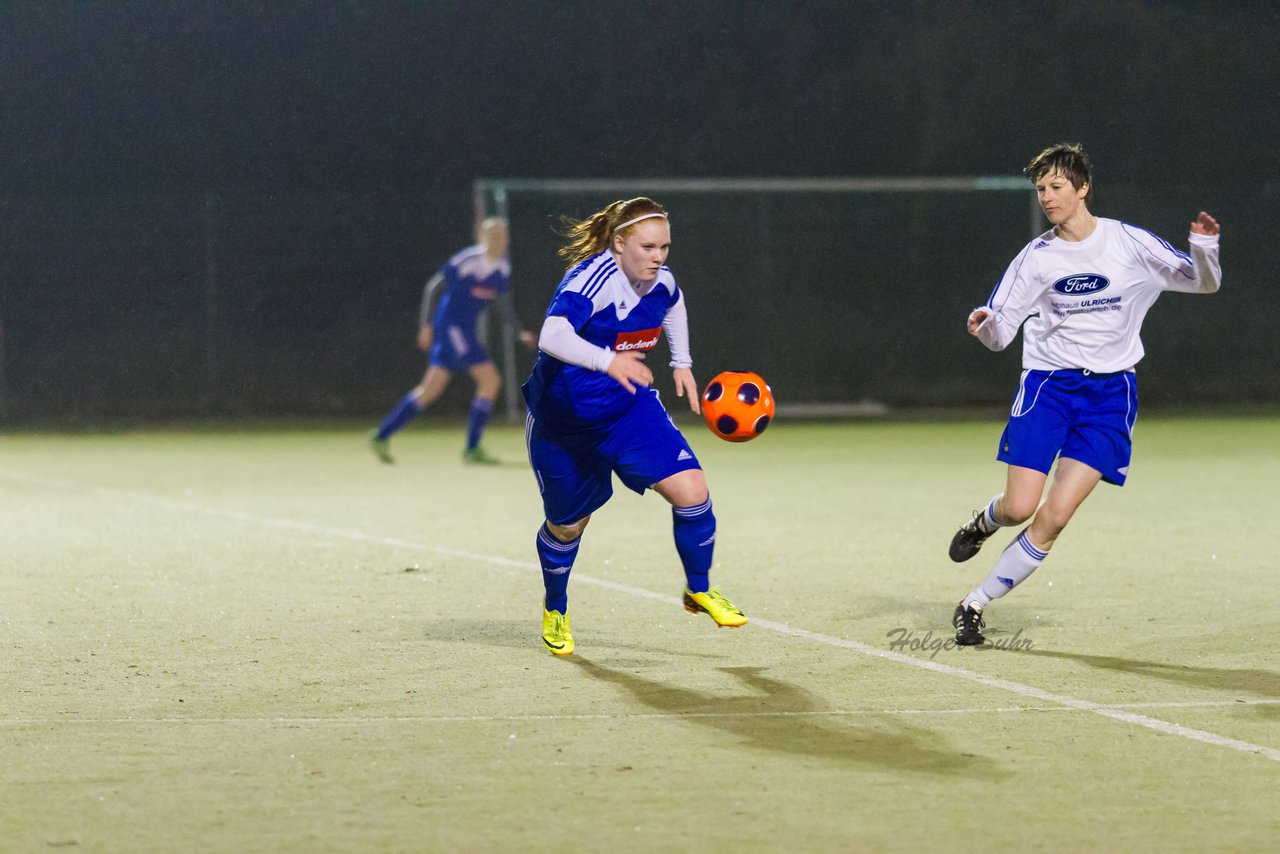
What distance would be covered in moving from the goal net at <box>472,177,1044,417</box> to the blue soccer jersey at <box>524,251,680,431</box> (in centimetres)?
1464

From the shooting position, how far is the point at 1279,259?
22.1 metres

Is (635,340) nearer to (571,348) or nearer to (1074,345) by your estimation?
(571,348)

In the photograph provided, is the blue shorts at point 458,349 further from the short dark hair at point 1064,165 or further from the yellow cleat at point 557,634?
the short dark hair at point 1064,165

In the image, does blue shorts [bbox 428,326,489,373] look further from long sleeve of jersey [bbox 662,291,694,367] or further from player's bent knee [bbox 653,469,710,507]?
player's bent knee [bbox 653,469,710,507]

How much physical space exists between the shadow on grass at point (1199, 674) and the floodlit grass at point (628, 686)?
0.02m

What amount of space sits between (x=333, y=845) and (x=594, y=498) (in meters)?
2.73

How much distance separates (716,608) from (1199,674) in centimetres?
179

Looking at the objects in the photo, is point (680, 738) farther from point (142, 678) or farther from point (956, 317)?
point (956, 317)

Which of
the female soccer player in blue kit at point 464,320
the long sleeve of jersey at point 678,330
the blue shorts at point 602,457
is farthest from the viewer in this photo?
the female soccer player in blue kit at point 464,320

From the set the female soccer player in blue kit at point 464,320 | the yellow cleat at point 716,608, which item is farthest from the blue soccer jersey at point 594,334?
the female soccer player in blue kit at point 464,320

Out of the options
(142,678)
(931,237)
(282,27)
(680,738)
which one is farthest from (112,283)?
(680,738)

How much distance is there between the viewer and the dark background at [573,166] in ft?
70.3

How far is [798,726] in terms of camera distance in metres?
5.34

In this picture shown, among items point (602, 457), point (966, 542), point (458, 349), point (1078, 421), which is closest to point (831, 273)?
point (458, 349)
